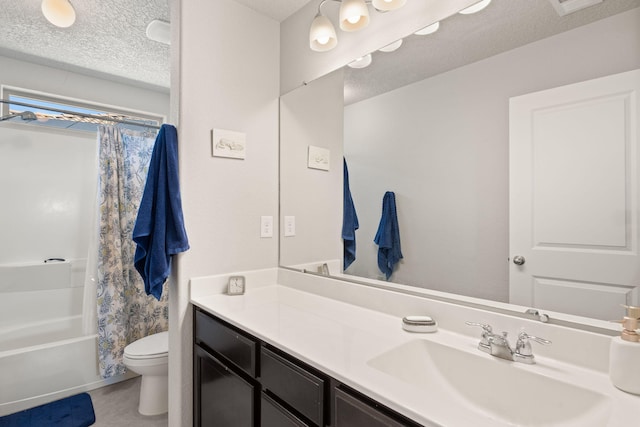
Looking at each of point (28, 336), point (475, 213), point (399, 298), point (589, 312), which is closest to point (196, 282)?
point (399, 298)

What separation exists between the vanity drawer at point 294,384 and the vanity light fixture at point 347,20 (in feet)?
4.52

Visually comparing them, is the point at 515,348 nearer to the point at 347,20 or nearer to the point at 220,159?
the point at 347,20

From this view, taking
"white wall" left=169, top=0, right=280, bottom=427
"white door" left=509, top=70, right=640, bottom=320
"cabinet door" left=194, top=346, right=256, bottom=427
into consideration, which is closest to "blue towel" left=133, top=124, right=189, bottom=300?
"white wall" left=169, top=0, right=280, bottom=427

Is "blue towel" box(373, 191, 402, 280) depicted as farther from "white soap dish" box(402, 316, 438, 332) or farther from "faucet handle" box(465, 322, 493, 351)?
"faucet handle" box(465, 322, 493, 351)

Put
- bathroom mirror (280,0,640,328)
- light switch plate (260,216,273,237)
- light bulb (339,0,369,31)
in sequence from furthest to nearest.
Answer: light switch plate (260,216,273,237)
light bulb (339,0,369,31)
bathroom mirror (280,0,640,328)

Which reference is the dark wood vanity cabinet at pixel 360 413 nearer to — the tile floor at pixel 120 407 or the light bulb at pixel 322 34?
the light bulb at pixel 322 34

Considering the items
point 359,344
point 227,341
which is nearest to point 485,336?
point 359,344

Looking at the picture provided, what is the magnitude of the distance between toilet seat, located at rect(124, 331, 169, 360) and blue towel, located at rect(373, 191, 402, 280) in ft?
5.23

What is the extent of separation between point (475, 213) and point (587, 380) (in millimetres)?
585

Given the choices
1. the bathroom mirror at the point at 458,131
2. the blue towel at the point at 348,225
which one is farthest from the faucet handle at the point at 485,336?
the blue towel at the point at 348,225

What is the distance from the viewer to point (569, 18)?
103 cm

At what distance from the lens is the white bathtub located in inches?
90.6

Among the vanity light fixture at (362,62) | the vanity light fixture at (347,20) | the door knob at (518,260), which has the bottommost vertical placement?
the door knob at (518,260)

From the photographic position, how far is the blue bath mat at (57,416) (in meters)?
2.10
